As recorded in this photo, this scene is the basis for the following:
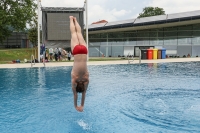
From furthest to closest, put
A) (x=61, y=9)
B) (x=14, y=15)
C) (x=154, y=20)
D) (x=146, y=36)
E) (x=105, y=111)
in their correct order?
1. (x=146, y=36)
2. (x=154, y=20)
3. (x=14, y=15)
4. (x=61, y=9)
5. (x=105, y=111)

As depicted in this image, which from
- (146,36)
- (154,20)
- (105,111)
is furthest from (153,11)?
(105,111)

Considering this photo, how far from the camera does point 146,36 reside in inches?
1578

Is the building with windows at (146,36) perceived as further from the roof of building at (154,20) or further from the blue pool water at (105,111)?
the blue pool water at (105,111)

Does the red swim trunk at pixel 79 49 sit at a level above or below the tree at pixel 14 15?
below

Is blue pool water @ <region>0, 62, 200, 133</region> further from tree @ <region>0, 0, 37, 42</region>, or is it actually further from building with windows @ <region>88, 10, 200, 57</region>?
building with windows @ <region>88, 10, 200, 57</region>

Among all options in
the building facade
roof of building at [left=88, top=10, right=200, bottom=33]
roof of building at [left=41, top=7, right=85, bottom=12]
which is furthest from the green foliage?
the building facade

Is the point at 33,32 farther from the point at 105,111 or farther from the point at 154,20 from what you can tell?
the point at 105,111

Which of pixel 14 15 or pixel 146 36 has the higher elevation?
pixel 14 15

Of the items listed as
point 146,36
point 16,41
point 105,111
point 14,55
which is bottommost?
point 105,111

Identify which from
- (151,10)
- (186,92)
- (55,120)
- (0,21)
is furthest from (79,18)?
(151,10)

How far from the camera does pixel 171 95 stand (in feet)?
29.6

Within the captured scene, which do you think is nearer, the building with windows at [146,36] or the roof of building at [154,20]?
the roof of building at [154,20]

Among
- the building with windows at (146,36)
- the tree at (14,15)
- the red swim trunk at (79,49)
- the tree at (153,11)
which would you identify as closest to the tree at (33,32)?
the tree at (14,15)

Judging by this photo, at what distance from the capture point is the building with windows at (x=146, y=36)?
35.9 meters
